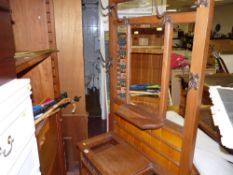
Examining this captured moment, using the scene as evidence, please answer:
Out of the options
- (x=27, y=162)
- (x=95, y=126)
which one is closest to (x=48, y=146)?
(x=27, y=162)

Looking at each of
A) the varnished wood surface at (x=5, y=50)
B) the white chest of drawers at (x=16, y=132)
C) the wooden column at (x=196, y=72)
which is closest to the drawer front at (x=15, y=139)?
the white chest of drawers at (x=16, y=132)

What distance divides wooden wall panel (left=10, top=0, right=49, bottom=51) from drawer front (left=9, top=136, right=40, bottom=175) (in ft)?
2.73

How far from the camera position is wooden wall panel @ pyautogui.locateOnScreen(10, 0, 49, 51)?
1.26 metres

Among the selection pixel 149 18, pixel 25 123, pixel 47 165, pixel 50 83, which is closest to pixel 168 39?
pixel 149 18

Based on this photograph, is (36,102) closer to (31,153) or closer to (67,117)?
(67,117)

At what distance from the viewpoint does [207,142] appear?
3.36ft

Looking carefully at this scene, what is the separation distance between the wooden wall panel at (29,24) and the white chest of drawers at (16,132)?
761 millimetres

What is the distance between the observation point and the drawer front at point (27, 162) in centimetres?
55

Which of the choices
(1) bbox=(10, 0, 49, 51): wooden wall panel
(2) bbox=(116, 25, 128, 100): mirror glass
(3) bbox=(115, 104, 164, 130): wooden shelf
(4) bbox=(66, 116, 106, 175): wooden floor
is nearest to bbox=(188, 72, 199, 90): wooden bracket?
(3) bbox=(115, 104, 164, 130): wooden shelf

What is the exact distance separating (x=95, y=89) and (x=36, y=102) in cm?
166

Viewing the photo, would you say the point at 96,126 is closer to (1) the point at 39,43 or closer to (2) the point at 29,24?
(1) the point at 39,43

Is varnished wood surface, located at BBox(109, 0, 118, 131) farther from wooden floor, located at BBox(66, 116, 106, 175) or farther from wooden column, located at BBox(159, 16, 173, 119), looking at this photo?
wooden floor, located at BBox(66, 116, 106, 175)

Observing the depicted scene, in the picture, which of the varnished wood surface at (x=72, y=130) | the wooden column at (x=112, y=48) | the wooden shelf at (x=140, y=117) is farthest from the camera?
the varnished wood surface at (x=72, y=130)

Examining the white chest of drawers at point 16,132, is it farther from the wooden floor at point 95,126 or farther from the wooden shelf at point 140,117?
the wooden floor at point 95,126
